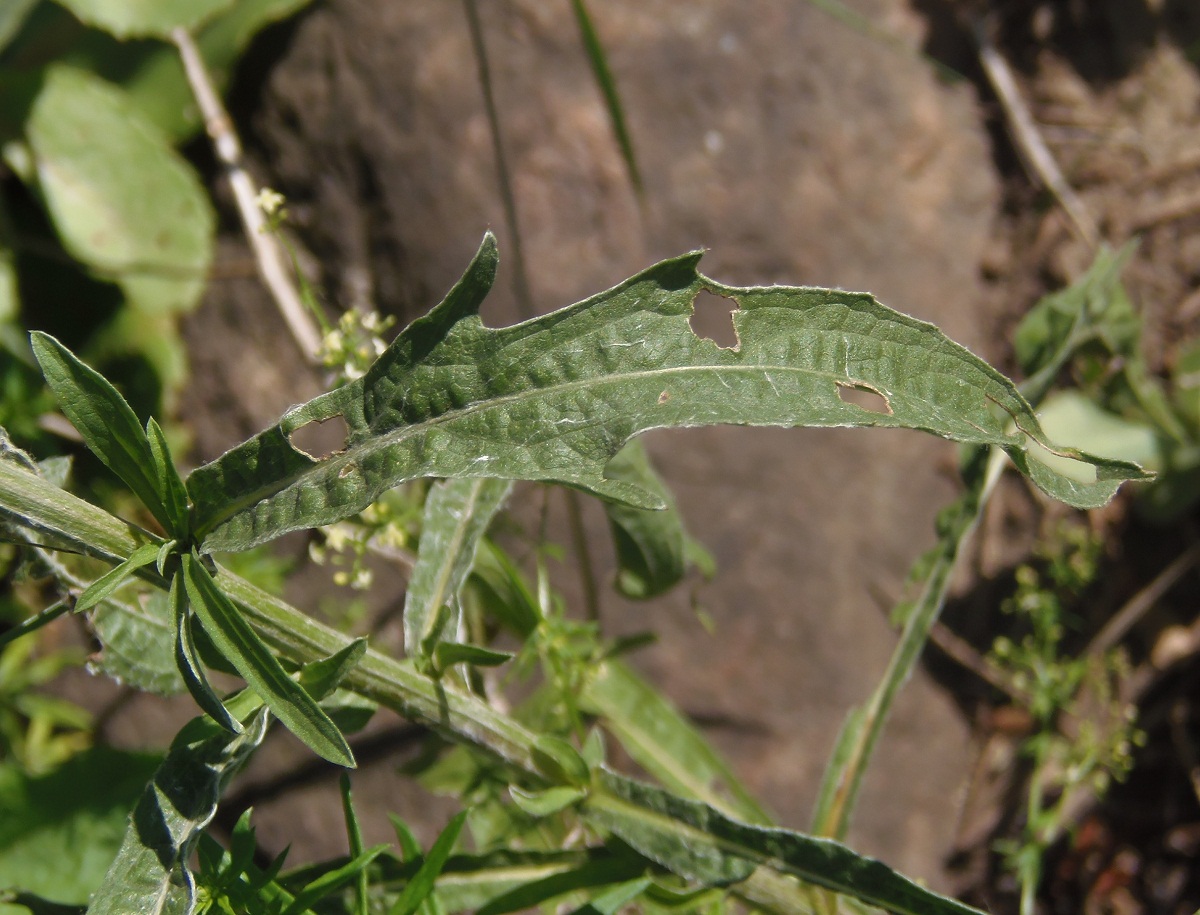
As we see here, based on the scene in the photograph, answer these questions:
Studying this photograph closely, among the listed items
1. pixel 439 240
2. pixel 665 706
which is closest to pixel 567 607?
pixel 665 706

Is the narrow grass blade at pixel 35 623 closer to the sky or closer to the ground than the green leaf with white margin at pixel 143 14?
closer to the ground

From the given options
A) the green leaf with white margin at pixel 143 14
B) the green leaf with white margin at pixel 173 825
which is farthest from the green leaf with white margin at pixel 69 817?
the green leaf with white margin at pixel 143 14

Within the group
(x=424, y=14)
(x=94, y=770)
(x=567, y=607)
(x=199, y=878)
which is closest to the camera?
(x=199, y=878)

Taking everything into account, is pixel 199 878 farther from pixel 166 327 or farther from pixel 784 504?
pixel 166 327

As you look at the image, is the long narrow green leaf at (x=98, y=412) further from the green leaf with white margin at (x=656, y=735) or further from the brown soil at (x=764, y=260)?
the brown soil at (x=764, y=260)

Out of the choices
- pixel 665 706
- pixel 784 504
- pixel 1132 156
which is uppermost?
pixel 1132 156

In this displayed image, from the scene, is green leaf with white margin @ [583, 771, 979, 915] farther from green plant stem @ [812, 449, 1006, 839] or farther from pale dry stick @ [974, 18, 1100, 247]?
pale dry stick @ [974, 18, 1100, 247]
